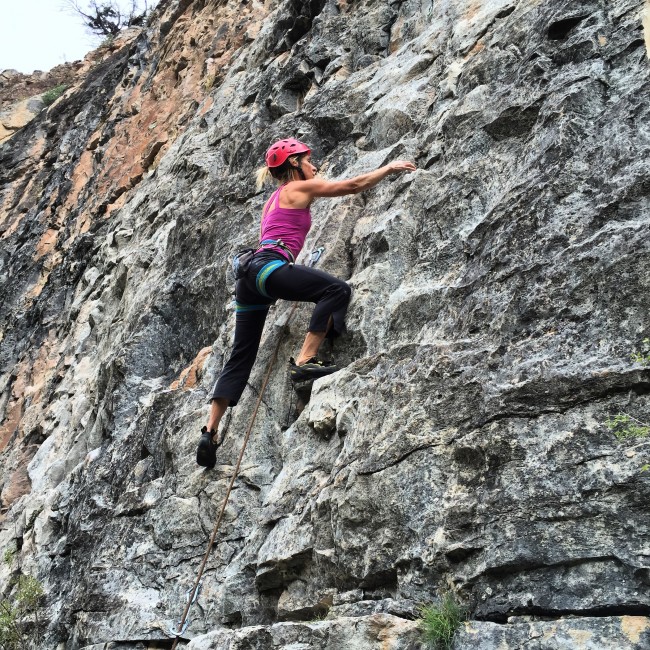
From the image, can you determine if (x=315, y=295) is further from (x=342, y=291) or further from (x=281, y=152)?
(x=281, y=152)

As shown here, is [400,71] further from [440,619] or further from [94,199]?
[94,199]

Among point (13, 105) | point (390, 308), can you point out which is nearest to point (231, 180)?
point (390, 308)

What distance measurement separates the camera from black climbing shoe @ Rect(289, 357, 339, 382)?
5395 mm

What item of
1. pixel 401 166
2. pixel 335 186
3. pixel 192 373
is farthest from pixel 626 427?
pixel 192 373

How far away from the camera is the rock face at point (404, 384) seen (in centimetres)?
343

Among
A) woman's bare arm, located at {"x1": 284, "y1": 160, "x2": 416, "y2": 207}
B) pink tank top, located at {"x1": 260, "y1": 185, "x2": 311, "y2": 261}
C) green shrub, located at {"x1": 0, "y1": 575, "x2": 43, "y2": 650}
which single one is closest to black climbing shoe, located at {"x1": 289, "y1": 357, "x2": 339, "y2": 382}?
pink tank top, located at {"x1": 260, "y1": 185, "x2": 311, "y2": 261}

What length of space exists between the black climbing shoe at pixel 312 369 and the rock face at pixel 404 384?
202 millimetres

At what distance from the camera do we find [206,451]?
18.9 ft

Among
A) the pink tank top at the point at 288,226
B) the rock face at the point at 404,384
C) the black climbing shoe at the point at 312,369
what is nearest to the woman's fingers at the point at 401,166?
the rock face at the point at 404,384

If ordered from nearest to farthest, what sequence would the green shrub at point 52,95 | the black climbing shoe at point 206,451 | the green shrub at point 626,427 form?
the green shrub at point 626,427, the black climbing shoe at point 206,451, the green shrub at point 52,95

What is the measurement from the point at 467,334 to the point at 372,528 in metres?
1.18

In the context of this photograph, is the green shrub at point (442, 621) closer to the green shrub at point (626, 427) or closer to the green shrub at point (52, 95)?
the green shrub at point (626, 427)

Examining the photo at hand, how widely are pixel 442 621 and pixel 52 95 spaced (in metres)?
29.1

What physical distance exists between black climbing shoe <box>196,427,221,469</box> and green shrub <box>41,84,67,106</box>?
25785mm
